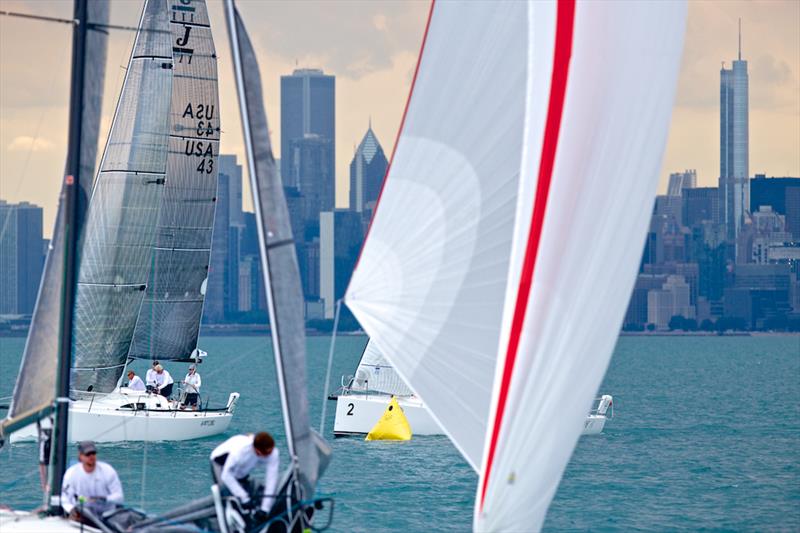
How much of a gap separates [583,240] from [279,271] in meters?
2.89

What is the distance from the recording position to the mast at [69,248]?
13.3 m

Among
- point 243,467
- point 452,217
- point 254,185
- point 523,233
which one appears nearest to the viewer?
point 523,233

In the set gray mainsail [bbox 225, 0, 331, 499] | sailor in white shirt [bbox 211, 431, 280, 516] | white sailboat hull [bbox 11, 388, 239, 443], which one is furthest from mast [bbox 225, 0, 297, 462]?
white sailboat hull [bbox 11, 388, 239, 443]

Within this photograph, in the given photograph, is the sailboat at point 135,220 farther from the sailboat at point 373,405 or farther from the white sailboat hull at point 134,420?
the sailboat at point 373,405

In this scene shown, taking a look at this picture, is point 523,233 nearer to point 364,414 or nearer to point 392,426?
point 392,426

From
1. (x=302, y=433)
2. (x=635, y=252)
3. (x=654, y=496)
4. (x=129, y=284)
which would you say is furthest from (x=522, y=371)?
(x=129, y=284)

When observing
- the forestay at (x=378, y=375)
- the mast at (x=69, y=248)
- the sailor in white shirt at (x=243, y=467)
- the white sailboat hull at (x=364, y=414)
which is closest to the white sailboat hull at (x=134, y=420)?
the white sailboat hull at (x=364, y=414)

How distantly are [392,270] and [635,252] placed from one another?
2.17 m

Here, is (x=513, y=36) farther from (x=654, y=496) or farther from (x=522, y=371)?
(x=654, y=496)

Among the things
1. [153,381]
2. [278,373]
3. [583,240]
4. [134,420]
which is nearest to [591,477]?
[134,420]

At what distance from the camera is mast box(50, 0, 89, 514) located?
13.3 metres

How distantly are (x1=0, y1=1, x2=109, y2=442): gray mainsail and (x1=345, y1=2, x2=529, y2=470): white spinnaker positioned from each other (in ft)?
9.11

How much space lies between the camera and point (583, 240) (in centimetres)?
1146

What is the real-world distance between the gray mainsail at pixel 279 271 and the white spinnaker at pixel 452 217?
24.4 inches
